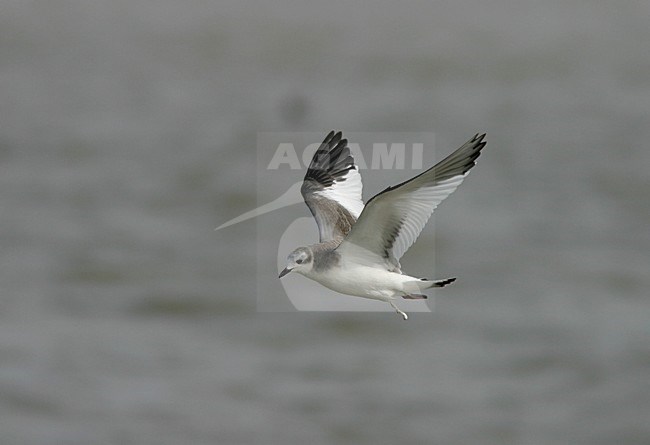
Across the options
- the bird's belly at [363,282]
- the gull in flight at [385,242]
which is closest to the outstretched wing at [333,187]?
the gull in flight at [385,242]

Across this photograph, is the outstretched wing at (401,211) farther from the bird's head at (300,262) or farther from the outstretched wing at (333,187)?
the outstretched wing at (333,187)

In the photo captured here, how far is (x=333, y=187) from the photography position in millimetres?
4820

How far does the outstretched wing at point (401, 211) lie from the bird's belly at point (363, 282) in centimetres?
11

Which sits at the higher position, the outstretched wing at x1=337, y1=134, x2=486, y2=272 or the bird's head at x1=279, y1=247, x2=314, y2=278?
the outstretched wing at x1=337, y1=134, x2=486, y2=272

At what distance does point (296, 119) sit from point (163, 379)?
431 cm

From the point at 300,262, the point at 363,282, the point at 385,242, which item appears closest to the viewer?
the point at 363,282

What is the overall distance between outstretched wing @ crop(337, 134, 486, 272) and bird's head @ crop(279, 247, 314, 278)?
0.27 ft

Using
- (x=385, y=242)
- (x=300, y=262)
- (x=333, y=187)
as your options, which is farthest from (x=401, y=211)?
(x=333, y=187)

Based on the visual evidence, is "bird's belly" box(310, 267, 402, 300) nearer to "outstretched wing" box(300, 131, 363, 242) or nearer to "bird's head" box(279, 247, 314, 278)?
"bird's head" box(279, 247, 314, 278)

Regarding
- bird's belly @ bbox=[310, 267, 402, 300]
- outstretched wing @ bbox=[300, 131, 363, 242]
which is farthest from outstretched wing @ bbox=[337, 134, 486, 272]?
outstretched wing @ bbox=[300, 131, 363, 242]

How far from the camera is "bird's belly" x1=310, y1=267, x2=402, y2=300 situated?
3.13m

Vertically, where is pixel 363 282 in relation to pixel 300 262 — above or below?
below

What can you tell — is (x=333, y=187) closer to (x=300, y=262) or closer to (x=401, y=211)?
(x=401, y=211)

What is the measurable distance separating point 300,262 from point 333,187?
1.49m
